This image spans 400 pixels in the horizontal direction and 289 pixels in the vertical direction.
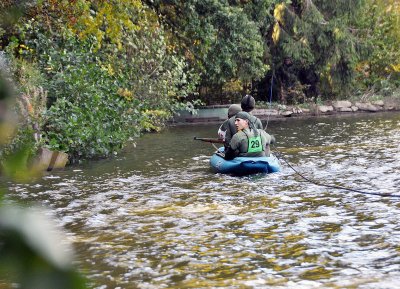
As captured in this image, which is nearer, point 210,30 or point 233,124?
point 233,124

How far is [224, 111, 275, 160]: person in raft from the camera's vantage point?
524 inches

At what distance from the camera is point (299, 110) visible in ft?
111

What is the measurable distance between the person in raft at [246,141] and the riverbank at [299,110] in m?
17.0

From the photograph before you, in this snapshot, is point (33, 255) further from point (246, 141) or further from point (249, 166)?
point (246, 141)

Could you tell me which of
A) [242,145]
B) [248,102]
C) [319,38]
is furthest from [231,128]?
[319,38]

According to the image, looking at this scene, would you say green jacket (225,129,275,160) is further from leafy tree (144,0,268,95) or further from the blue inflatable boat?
leafy tree (144,0,268,95)

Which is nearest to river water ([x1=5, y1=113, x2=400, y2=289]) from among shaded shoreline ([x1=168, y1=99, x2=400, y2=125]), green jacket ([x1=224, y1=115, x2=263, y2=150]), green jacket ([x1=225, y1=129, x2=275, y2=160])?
green jacket ([x1=225, y1=129, x2=275, y2=160])

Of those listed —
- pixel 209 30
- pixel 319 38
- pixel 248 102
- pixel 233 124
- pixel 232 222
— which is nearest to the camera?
pixel 232 222

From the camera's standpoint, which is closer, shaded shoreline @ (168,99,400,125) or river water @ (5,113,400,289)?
river water @ (5,113,400,289)

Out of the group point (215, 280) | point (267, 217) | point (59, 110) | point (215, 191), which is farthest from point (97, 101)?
point (215, 280)

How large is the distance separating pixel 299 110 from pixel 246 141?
21012 mm

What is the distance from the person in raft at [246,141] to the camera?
13.3 meters

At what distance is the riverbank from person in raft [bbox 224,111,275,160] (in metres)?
17.0

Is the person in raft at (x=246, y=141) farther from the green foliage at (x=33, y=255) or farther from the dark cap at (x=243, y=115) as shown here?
the green foliage at (x=33, y=255)
